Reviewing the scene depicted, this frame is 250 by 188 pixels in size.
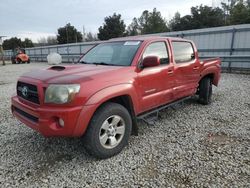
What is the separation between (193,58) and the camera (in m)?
5.13

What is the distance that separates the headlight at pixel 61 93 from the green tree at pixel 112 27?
40.2 meters

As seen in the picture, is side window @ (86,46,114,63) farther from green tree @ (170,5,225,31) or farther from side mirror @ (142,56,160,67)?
green tree @ (170,5,225,31)

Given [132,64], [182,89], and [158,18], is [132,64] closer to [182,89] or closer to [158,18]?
[182,89]

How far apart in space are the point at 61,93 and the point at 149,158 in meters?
1.61

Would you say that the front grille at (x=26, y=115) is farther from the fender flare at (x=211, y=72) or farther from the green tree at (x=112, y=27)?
the green tree at (x=112, y=27)

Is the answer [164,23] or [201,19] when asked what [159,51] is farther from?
[164,23]

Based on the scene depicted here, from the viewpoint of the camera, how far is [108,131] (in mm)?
3150

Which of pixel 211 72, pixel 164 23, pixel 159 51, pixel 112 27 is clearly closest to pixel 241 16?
pixel 164 23

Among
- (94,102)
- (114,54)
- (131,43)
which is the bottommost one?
(94,102)

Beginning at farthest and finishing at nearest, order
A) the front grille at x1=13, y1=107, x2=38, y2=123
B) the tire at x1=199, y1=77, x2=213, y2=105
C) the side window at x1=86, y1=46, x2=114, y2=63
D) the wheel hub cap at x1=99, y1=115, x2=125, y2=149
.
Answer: the tire at x1=199, y1=77, x2=213, y2=105 < the side window at x1=86, y1=46, x2=114, y2=63 < the wheel hub cap at x1=99, y1=115, x2=125, y2=149 < the front grille at x1=13, y1=107, x2=38, y2=123

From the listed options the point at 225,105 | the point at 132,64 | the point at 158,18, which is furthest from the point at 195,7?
the point at 132,64

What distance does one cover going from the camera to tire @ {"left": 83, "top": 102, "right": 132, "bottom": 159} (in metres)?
2.93

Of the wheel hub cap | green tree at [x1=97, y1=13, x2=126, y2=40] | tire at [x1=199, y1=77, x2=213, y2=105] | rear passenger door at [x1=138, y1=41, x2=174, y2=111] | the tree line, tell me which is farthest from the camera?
green tree at [x1=97, y1=13, x2=126, y2=40]

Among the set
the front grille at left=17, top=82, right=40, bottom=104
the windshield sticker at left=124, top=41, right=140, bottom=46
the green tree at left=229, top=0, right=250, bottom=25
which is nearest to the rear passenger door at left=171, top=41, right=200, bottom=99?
the windshield sticker at left=124, top=41, right=140, bottom=46
